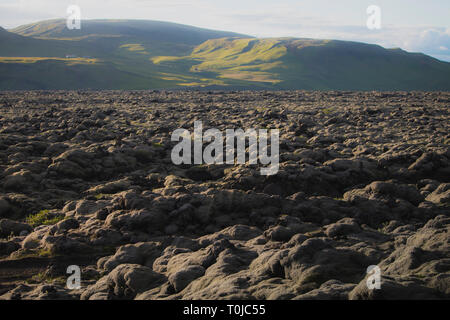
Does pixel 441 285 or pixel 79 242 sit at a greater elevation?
pixel 441 285

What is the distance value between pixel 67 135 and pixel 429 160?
2676 centimetres

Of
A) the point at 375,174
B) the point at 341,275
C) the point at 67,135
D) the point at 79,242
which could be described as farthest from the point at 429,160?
the point at 67,135

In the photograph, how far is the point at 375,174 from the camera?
2409 cm

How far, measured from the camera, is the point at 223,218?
1856cm

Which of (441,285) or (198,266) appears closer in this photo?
(441,285)

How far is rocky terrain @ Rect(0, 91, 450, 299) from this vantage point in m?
11.1

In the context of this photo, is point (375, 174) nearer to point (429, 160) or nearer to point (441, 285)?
point (429, 160)

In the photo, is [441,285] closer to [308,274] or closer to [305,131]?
[308,274]

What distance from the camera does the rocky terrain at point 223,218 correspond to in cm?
1108

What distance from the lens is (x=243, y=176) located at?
75.5ft
